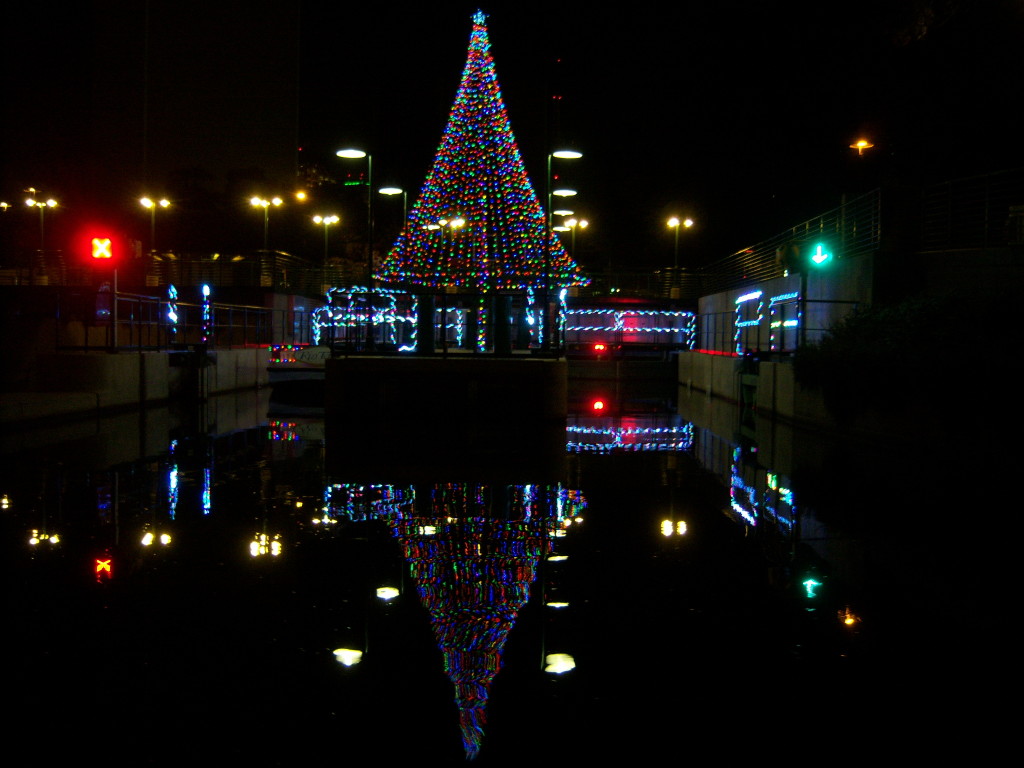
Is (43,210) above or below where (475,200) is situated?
above

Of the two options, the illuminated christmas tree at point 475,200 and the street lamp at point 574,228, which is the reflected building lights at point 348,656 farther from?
the street lamp at point 574,228

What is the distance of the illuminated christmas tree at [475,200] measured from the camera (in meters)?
20.5

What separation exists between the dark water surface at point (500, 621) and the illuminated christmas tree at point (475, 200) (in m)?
11.0

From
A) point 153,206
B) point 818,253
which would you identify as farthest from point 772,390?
point 153,206

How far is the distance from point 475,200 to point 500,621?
16.2 metres

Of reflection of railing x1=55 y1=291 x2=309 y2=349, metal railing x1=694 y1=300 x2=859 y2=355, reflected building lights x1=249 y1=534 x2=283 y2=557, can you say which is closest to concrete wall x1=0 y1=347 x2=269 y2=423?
reflection of railing x1=55 y1=291 x2=309 y2=349

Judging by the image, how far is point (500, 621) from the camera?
17.1ft

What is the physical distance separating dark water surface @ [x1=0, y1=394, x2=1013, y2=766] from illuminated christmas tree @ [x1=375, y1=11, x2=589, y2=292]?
36.0ft

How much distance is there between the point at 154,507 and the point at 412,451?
480 cm

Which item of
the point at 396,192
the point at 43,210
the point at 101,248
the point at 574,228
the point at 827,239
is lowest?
the point at 101,248

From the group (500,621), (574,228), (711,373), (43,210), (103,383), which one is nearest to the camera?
(500,621)

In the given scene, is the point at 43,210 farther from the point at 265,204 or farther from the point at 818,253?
the point at 818,253

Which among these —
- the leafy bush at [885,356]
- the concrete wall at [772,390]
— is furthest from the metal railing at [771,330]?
the leafy bush at [885,356]

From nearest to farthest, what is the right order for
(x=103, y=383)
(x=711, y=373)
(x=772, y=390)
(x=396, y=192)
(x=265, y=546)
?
(x=265, y=546) → (x=772, y=390) → (x=103, y=383) → (x=396, y=192) → (x=711, y=373)
